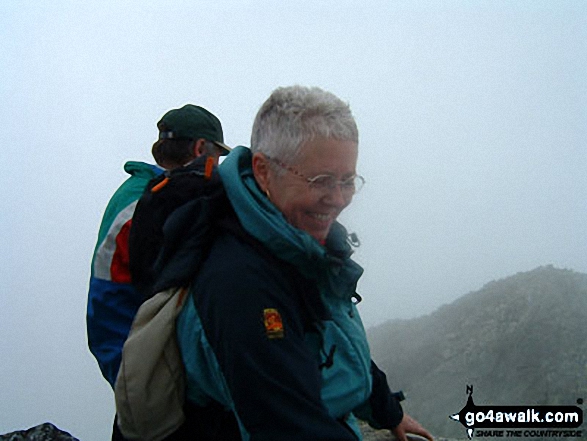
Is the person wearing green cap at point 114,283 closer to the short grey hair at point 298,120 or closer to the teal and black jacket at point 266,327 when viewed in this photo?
the short grey hair at point 298,120

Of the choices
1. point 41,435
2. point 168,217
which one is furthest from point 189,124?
point 41,435

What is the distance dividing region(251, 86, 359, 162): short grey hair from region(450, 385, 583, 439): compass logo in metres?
3.34

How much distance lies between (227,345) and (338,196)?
66 centimetres

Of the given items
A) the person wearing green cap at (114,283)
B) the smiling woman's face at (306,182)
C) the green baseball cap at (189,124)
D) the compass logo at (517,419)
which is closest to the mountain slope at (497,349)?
the compass logo at (517,419)

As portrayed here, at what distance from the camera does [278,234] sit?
1.63 metres

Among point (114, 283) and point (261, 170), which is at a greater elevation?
point (261, 170)

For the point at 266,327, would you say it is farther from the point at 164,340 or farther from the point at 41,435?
the point at 41,435

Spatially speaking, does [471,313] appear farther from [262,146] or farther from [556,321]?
[262,146]

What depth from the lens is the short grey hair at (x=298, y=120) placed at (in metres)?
1.74

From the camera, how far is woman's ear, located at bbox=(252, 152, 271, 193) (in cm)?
181

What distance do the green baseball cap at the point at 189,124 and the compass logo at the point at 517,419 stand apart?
307 cm

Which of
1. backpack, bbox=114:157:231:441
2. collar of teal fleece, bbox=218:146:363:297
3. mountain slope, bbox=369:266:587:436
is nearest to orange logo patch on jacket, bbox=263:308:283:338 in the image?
collar of teal fleece, bbox=218:146:363:297

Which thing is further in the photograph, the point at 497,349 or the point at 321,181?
the point at 497,349

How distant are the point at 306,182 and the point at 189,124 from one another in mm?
1523
